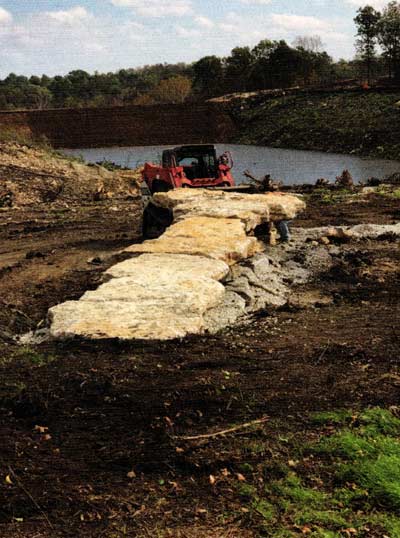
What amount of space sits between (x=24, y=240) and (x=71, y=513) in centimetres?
1093

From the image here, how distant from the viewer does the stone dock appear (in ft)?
20.6

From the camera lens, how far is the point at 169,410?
481cm

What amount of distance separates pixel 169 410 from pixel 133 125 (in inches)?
2269

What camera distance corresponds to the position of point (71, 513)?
3766 mm

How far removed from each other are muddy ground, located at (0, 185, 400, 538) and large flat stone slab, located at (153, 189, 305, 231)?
133 inches

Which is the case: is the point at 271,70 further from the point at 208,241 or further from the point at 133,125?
the point at 208,241

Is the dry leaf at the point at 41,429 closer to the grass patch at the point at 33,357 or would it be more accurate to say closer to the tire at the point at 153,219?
the grass patch at the point at 33,357

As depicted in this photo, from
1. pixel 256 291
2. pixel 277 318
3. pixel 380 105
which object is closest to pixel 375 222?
pixel 256 291

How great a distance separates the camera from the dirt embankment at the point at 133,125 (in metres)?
60.6

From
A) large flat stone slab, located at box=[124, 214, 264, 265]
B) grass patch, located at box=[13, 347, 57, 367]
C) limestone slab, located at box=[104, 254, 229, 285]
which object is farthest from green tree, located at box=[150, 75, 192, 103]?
grass patch, located at box=[13, 347, 57, 367]

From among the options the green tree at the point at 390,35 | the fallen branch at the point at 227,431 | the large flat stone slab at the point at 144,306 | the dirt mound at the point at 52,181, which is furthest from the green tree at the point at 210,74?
the fallen branch at the point at 227,431

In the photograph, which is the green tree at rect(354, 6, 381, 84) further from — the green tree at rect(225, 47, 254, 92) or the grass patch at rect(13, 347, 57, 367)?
the grass patch at rect(13, 347, 57, 367)

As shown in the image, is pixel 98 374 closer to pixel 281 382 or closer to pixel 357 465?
pixel 281 382

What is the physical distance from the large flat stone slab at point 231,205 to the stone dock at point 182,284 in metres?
0.03
